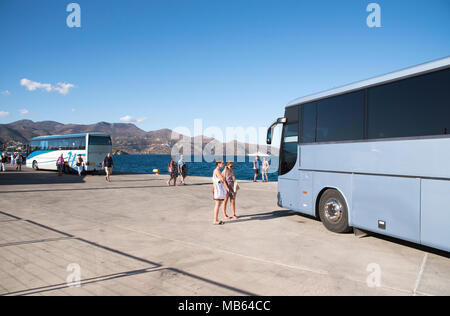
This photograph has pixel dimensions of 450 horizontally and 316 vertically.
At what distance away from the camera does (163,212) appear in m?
10.6

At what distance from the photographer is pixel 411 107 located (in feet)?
20.6

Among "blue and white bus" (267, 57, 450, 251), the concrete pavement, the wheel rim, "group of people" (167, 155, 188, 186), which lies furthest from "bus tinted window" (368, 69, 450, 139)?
"group of people" (167, 155, 188, 186)

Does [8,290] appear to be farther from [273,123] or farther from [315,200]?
[273,123]

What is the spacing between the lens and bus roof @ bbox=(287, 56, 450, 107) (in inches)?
231

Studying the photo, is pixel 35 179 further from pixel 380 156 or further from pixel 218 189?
pixel 380 156

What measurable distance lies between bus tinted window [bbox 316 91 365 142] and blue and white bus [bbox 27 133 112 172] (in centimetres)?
2348

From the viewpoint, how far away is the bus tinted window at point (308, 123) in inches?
345

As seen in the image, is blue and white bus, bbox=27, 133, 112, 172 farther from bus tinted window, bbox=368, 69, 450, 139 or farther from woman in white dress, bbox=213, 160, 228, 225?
bus tinted window, bbox=368, 69, 450, 139

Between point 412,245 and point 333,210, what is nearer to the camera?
point 412,245

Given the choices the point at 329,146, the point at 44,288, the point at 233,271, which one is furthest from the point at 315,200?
the point at 44,288

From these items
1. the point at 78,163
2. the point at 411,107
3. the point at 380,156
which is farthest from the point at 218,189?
the point at 78,163

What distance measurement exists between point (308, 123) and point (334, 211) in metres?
2.53

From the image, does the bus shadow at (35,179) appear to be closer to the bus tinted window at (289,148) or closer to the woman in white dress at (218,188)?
the woman in white dress at (218,188)

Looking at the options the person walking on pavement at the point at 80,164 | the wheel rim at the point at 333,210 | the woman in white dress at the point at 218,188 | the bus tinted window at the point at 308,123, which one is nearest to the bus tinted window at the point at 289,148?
the bus tinted window at the point at 308,123
